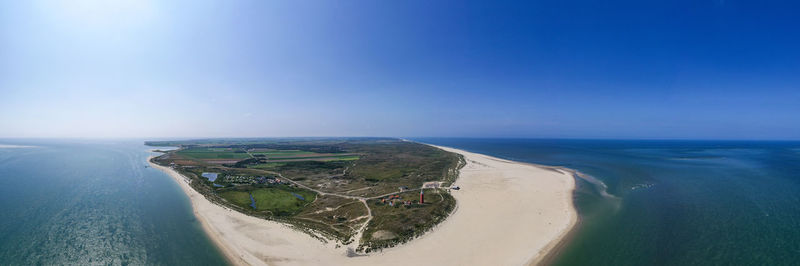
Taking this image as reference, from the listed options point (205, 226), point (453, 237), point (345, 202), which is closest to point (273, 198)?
point (205, 226)

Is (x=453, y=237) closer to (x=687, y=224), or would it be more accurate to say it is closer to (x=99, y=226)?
(x=687, y=224)

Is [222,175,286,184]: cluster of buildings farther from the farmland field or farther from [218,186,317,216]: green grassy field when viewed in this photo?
[218,186,317,216]: green grassy field

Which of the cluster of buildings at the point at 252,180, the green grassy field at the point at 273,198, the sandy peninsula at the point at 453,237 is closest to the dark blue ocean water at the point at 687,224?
the sandy peninsula at the point at 453,237

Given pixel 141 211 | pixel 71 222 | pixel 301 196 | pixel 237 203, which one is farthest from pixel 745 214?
pixel 71 222

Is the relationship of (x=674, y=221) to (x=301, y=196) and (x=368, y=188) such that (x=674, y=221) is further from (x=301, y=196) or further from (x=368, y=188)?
(x=301, y=196)

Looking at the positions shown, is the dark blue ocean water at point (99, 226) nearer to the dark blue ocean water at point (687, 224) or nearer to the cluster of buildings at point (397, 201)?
the cluster of buildings at point (397, 201)

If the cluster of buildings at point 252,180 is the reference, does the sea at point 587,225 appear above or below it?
below

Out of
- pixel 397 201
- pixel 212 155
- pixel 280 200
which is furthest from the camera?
pixel 212 155

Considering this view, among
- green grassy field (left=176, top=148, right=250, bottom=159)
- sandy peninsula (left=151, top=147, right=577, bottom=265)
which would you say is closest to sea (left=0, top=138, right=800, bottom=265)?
sandy peninsula (left=151, top=147, right=577, bottom=265)
